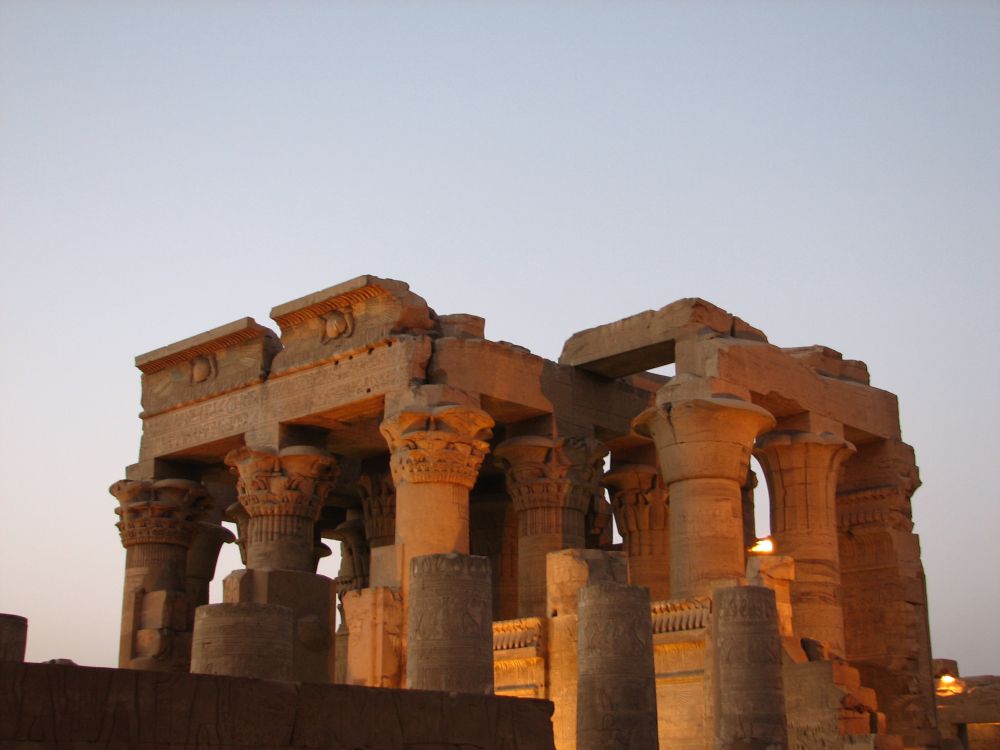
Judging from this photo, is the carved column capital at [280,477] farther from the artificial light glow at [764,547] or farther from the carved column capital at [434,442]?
the artificial light glow at [764,547]

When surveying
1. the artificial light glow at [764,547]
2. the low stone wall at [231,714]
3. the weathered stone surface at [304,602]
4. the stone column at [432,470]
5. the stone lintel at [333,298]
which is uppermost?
the stone lintel at [333,298]

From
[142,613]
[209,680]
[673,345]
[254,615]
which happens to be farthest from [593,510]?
[209,680]

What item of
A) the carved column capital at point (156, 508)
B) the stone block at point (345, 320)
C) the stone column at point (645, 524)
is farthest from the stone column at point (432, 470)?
the carved column capital at point (156, 508)

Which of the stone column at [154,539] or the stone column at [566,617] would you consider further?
the stone column at [154,539]

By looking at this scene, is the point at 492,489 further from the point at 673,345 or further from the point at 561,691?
the point at 561,691

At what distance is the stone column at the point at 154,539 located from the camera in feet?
82.1

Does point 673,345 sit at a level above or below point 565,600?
above

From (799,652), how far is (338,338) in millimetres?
8753

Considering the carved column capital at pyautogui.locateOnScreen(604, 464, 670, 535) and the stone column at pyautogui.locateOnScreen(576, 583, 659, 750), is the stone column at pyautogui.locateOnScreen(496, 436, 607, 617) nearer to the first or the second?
the carved column capital at pyautogui.locateOnScreen(604, 464, 670, 535)

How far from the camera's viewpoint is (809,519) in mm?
22766

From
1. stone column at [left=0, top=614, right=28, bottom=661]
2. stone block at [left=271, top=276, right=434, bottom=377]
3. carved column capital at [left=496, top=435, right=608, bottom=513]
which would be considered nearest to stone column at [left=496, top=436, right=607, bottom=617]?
carved column capital at [left=496, top=435, right=608, bottom=513]

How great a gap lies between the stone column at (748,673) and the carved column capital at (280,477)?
8972 mm

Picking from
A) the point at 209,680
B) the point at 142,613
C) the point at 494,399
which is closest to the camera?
the point at 209,680

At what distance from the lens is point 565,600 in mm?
18875
